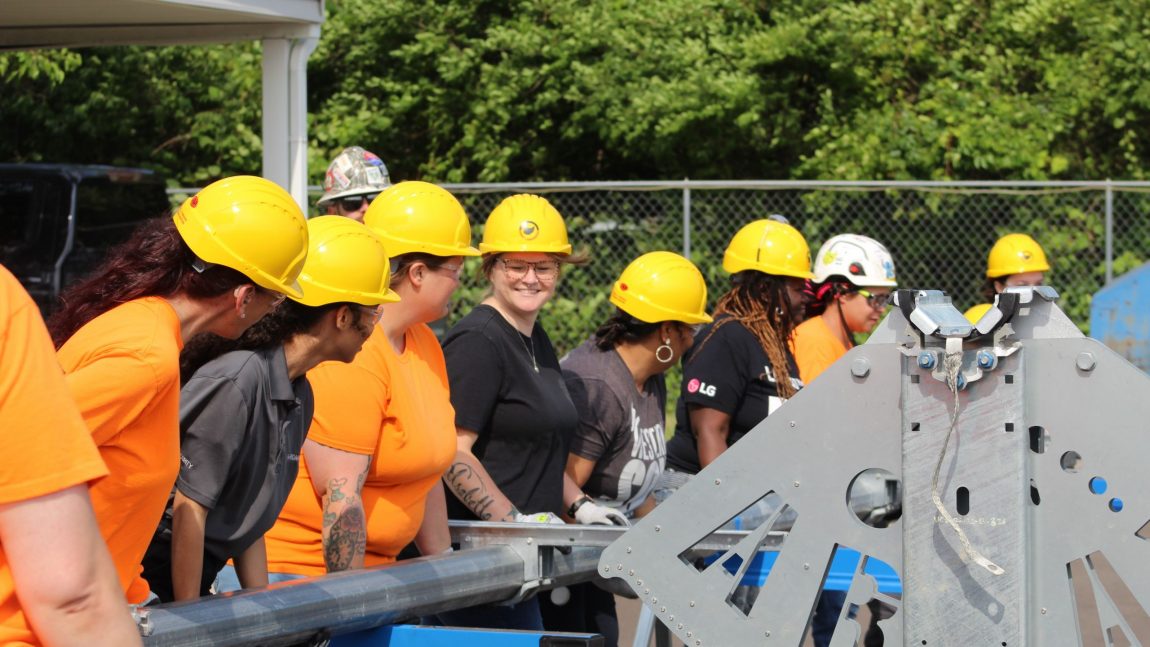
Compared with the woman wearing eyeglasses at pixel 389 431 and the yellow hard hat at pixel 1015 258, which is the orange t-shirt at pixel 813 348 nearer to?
the woman wearing eyeglasses at pixel 389 431

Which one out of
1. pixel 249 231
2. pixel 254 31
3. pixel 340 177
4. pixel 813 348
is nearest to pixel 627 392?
pixel 813 348

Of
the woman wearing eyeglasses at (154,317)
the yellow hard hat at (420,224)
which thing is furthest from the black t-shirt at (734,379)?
the woman wearing eyeglasses at (154,317)

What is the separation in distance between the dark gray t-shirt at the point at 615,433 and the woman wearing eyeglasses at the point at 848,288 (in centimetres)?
139

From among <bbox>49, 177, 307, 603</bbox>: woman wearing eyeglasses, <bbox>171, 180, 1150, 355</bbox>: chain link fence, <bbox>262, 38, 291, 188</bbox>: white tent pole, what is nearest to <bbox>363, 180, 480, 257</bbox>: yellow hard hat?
<bbox>49, 177, 307, 603</bbox>: woman wearing eyeglasses

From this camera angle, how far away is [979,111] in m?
14.1

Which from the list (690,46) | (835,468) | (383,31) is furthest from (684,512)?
(383,31)

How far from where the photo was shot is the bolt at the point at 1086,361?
104 inches

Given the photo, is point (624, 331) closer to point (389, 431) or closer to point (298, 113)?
point (389, 431)

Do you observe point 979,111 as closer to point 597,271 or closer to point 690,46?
point 690,46

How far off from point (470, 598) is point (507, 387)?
983 millimetres

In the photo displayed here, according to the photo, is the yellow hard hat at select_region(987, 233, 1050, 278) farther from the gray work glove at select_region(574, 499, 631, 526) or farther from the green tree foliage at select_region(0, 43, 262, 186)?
the green tree foliage at select_region(0, 43, 262, 186)

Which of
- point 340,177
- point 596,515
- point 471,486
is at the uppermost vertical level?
point 340,177

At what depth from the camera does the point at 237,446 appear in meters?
3.01

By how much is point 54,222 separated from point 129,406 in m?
8.76
